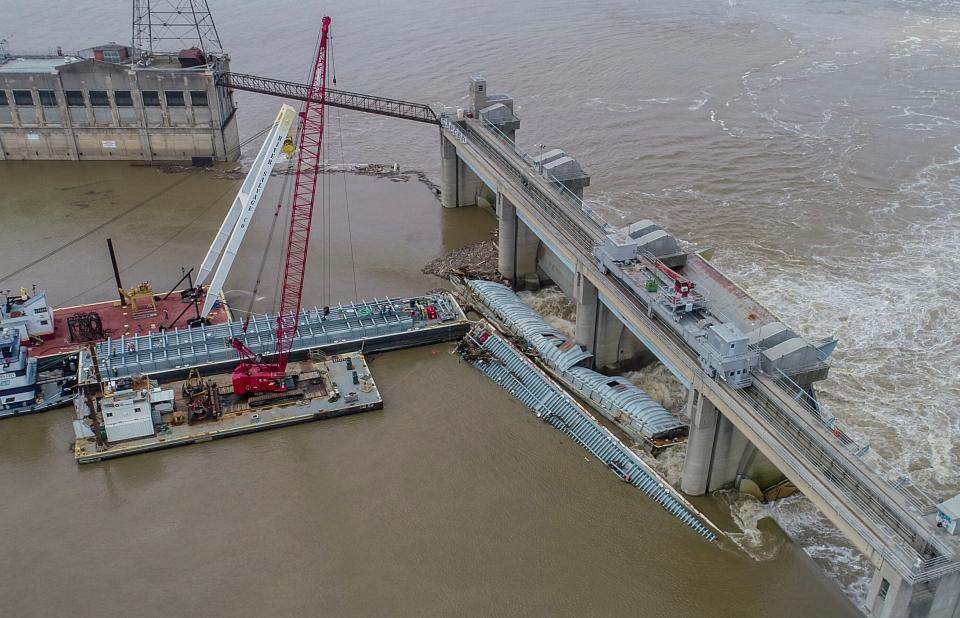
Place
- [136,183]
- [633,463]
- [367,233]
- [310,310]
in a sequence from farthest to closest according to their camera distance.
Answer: [136,183]
[367,233]
[310,310]
[633,463]

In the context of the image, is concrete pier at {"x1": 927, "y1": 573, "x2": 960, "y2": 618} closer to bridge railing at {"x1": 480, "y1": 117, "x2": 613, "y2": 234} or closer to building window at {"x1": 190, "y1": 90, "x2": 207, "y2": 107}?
bridge railing at {"x1": 480, "y1": 117, "x2": 613, "y2": 234}

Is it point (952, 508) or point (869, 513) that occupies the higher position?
point (952, 508)

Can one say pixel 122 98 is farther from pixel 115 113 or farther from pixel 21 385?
pixel 21 385

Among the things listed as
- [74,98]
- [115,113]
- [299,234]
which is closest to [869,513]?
[299,234]

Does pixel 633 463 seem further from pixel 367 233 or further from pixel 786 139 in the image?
pixel 786 139

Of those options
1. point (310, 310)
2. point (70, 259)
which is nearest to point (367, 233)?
point (310, 310)

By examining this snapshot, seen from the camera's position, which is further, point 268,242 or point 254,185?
point 268,242

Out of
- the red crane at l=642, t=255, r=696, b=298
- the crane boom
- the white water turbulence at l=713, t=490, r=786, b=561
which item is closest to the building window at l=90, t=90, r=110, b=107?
the crane boom
